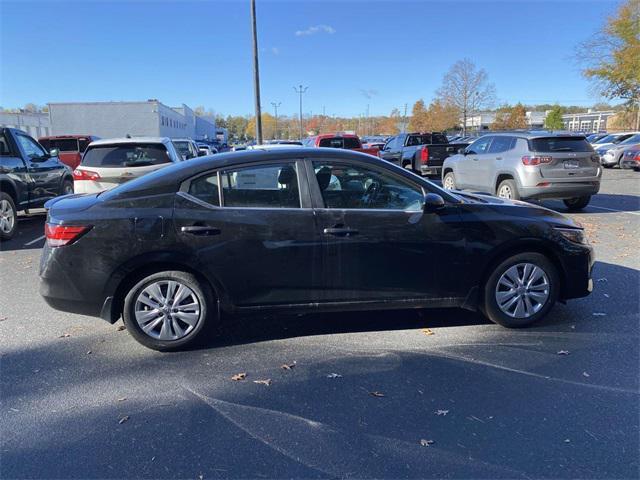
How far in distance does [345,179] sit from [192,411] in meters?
2.20

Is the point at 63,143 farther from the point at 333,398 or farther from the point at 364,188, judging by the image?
the point at 333,398

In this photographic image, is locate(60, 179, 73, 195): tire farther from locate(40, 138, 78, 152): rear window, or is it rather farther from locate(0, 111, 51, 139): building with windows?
locate(0, 111, 51, 139): building with windows

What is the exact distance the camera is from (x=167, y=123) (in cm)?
5262

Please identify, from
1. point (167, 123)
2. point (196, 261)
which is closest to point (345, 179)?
point (196, 261)

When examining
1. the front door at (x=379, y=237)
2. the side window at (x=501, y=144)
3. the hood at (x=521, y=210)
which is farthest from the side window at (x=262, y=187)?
the side window at (x=501, y=144)

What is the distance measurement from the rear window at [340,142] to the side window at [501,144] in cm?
523

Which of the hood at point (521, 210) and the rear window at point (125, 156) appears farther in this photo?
the rear window at point (125, 156)

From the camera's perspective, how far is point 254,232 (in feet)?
12.9

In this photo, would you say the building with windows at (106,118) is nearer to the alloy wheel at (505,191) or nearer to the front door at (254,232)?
the alloy wheel at (505,191)

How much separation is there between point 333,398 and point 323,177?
183cm

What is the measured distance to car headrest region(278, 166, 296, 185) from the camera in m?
4.10

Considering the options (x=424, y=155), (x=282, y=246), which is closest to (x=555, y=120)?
(x=424, y=155)

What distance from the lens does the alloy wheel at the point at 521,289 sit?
4.33 meters

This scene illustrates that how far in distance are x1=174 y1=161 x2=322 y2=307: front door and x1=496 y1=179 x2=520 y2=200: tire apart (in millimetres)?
7500
